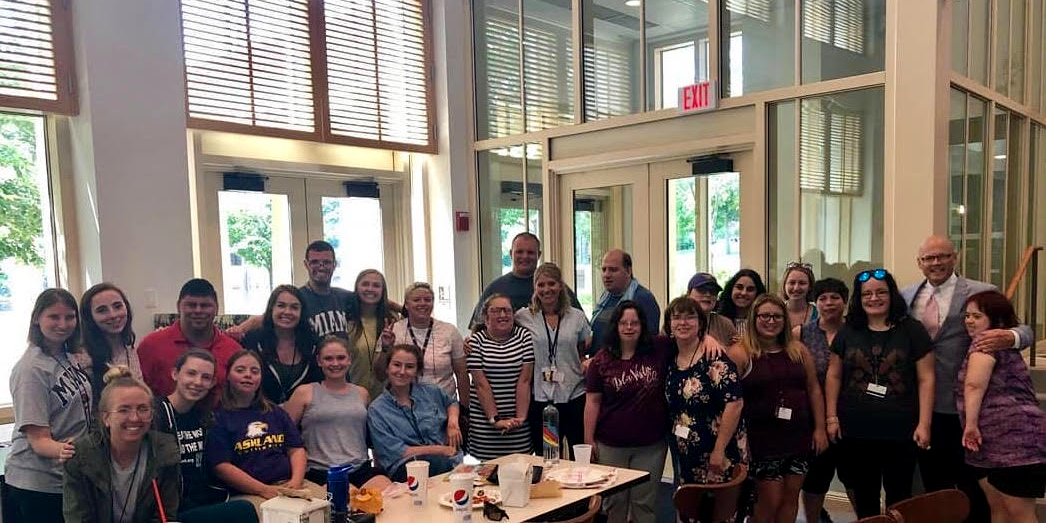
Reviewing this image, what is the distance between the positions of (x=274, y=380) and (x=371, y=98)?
326 cm

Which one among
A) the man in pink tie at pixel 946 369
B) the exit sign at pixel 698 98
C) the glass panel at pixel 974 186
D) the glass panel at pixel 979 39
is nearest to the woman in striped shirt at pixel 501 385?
the man in pink tie at pixel 946 369

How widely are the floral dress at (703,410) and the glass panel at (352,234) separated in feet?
11.2

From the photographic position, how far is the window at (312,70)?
201 inches

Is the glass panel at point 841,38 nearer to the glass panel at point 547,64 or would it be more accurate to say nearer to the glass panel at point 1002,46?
the glass panel at point 1002,46

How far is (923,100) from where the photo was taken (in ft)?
13.5

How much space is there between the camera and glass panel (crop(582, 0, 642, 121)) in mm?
5547

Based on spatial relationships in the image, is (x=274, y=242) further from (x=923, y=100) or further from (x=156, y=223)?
(x=923, y=100)

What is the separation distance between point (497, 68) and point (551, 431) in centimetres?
390

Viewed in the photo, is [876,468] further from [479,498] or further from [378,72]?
[378,72]

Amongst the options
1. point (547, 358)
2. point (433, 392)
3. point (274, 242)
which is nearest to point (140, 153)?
point (274, 242)

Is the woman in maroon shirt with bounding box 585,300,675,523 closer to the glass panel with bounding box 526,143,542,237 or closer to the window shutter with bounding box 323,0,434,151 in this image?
the glass panel with bounding box 526,143,542,237

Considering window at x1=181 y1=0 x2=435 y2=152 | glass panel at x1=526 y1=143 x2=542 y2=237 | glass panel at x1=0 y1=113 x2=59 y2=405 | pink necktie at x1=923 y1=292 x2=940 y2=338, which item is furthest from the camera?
glass panel at x1=526 y1=143 x2=542 y2=237

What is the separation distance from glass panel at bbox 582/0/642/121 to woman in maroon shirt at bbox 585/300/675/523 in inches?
102

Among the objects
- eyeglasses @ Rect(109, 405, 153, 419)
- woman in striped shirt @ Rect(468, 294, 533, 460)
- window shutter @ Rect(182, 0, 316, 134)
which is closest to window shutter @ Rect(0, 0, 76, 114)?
window shutter @ Rect(182, 0, 316, 134)
